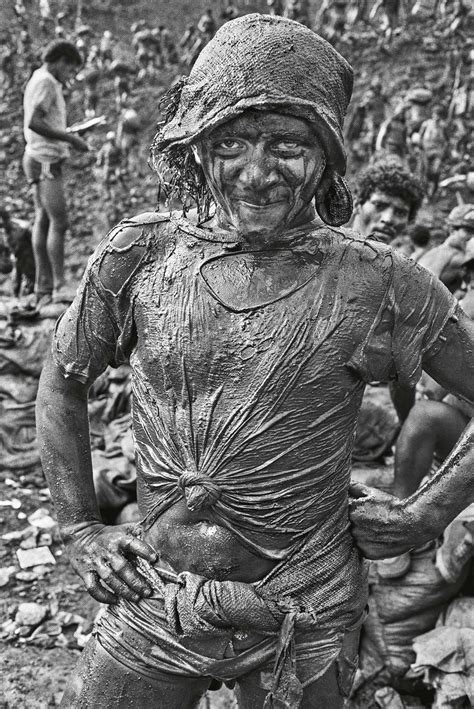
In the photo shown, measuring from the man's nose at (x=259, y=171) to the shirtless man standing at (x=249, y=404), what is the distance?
0.02 meters

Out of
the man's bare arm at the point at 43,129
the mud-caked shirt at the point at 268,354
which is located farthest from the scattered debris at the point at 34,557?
the man's bare arm at the point at 43,129

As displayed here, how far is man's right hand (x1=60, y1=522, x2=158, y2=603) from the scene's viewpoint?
179cm

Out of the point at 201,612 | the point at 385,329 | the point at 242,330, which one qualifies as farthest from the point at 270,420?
the point at 201,612

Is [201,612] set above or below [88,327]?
→ below

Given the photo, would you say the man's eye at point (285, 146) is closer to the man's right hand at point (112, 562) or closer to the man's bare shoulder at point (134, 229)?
the man's bare shoulder at point (134, 229)

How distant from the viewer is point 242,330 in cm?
172

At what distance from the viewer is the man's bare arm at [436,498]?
1772 millimetres

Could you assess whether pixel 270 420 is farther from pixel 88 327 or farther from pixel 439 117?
pixel 439 117

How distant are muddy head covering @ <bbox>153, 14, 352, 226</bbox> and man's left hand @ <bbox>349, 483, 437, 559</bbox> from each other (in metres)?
0.75

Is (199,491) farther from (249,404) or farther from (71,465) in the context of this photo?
(71,465)

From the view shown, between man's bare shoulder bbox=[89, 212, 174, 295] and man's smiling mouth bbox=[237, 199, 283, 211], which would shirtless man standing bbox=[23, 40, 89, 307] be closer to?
man's bare shoulder bbox=[89, 212, 174, 295]

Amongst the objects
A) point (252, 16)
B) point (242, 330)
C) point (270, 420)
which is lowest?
point (270, 420)

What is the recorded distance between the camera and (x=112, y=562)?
71.4 inches

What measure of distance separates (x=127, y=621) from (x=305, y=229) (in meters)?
0.92
